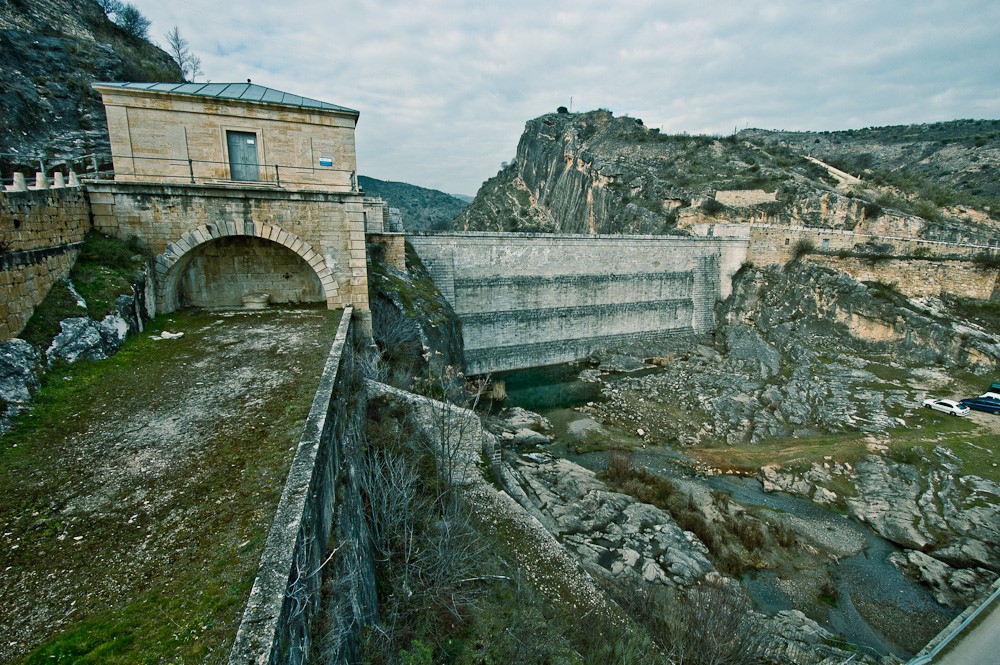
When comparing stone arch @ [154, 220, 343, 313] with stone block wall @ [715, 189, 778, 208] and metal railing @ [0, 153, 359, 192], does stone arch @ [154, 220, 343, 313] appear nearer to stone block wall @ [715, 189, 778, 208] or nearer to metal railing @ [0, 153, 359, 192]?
metal railing @ [0, 153, 359, 192]

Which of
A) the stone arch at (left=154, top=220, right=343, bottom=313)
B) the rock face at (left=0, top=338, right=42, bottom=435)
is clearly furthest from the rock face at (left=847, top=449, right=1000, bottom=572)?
the rock face at (left=0, top=338, right=42, bottom=435)

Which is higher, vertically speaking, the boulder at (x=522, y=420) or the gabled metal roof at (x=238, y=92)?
the gabled metal roof at (x=238, y=92)

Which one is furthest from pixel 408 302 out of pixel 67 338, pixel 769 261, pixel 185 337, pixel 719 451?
pixel 769 261

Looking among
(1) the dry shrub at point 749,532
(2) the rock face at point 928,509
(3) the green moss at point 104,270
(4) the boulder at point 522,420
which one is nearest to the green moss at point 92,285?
(3) the green moss at point 104,270

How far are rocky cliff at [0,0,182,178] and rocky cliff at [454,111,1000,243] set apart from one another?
34669 mm

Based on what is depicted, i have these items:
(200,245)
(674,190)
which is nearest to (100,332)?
(200,245)

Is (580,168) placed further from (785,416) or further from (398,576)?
(398,576)

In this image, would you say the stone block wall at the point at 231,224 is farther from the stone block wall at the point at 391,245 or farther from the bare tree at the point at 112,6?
the bare tree at the point at 112,6

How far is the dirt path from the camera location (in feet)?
9.91

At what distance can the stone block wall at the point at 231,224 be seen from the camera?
32.8 feet

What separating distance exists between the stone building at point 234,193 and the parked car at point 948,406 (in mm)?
23442

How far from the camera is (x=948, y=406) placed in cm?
1836

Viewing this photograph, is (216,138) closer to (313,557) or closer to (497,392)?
(313,557)

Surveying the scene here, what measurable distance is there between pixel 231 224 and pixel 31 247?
147 inches
